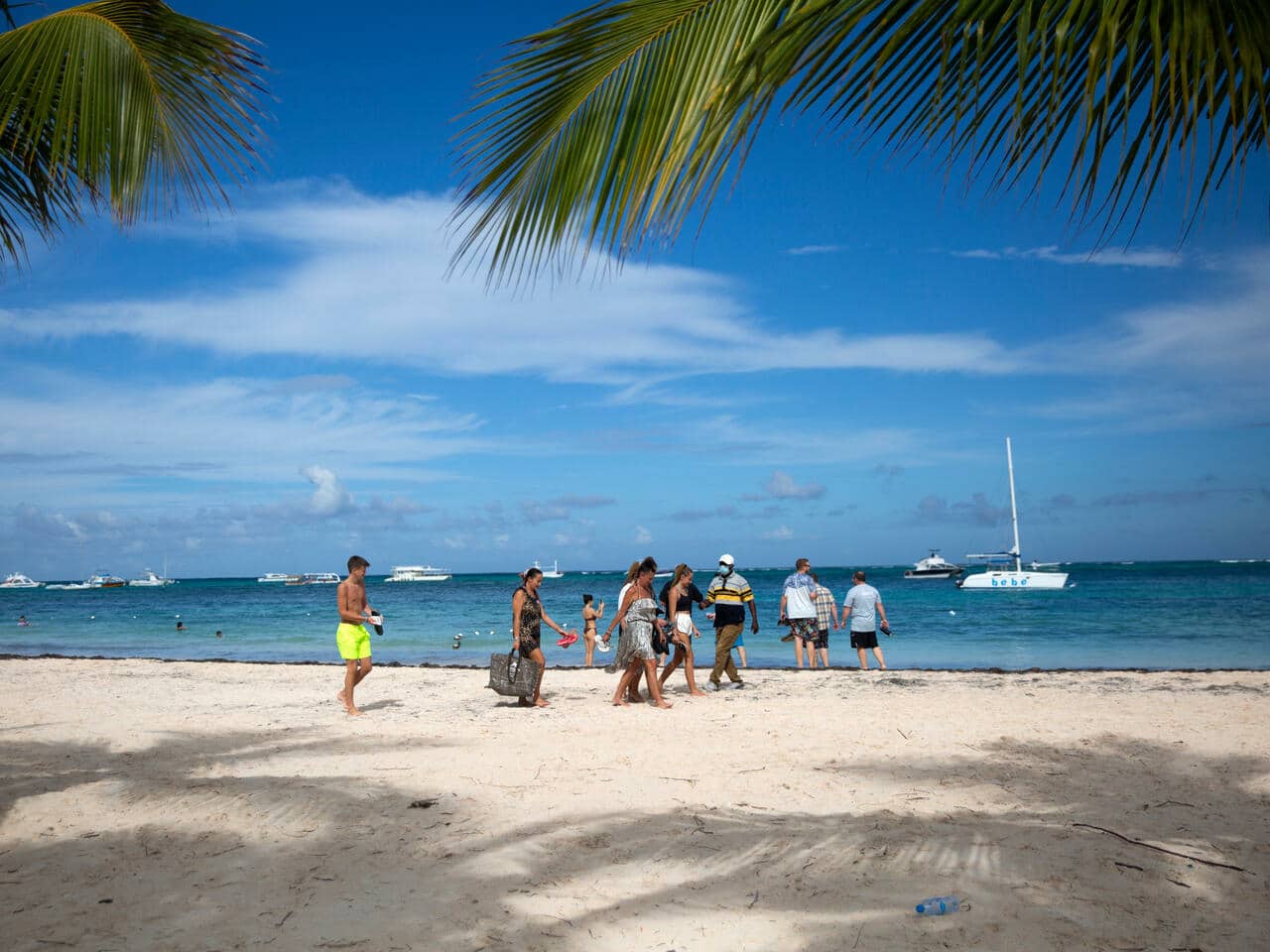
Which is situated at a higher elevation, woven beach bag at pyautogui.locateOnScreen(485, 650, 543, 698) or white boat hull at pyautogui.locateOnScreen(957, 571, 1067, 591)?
white boat hull at pyautogui.locateOnScreen(957, 571, 1067, 591)

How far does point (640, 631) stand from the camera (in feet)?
34.2

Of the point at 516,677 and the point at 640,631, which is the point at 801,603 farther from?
the point at 516,677

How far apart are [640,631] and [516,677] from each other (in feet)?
5.16

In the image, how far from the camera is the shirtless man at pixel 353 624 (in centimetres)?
1013

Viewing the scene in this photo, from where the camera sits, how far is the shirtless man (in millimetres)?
10133

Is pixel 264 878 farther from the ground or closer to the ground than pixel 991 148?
closer to the ground

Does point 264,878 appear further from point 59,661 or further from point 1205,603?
point 1205,603

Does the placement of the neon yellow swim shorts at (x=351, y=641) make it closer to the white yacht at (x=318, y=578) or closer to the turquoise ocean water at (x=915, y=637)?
the turquoise ocean water at (x=915, y=637)

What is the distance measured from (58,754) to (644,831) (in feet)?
19.2

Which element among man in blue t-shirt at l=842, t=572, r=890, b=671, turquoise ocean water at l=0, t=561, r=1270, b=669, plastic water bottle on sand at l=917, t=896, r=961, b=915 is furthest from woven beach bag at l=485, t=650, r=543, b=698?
turquoise ocean water at l=0, t=561, r=1270, b=669

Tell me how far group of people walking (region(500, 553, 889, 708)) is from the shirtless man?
1674 mm

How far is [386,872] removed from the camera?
5.06 metres

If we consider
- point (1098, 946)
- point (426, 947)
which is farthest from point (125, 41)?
point (1098, 946)

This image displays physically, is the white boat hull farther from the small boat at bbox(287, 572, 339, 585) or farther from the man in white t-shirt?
the small boat at bbox(287, 572, 339, 585)
